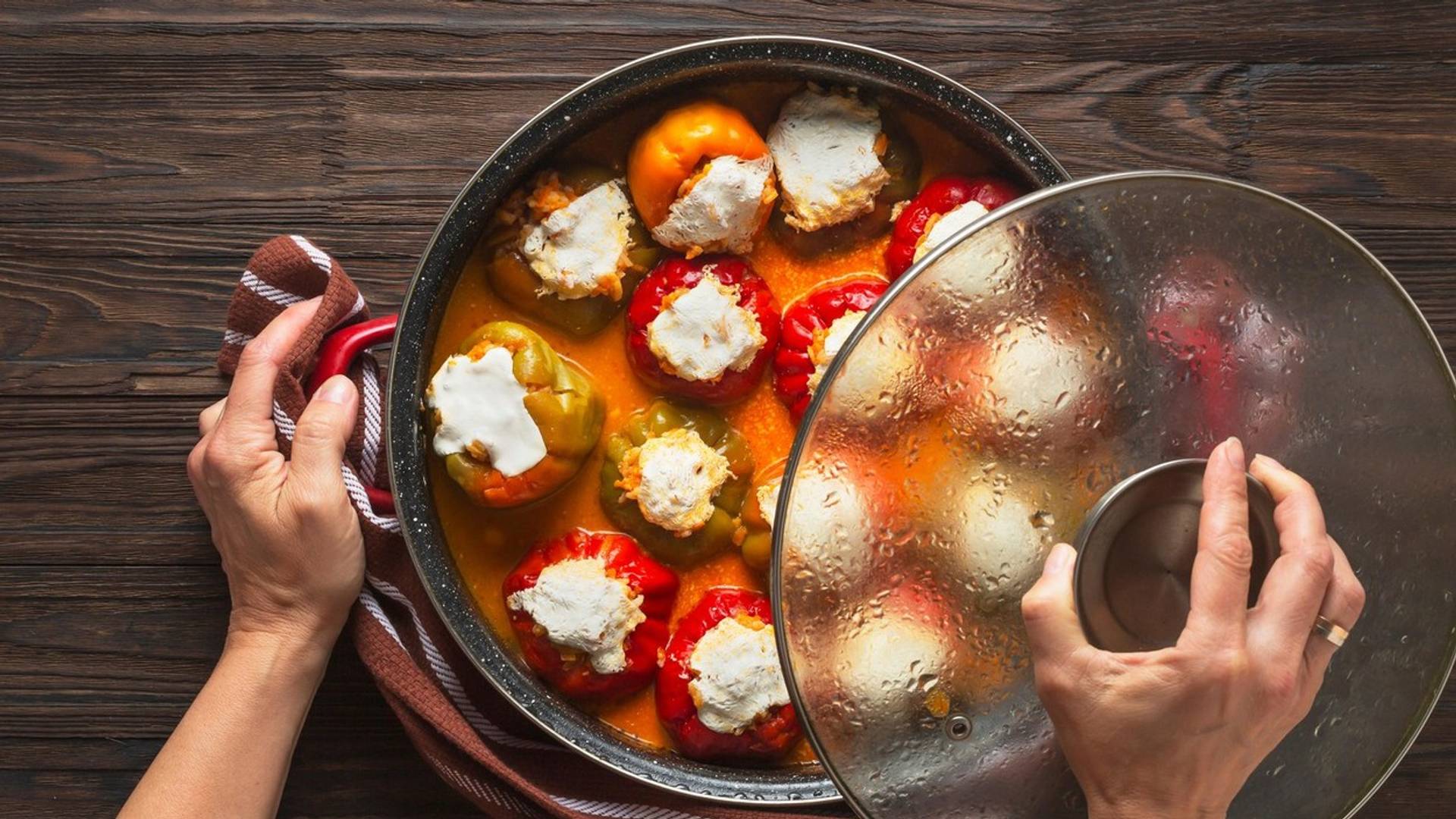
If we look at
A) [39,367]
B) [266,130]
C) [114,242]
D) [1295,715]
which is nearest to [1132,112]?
[1295,715]

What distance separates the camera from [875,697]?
120cm

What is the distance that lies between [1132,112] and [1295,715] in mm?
1214

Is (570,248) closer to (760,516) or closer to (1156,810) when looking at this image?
(760,516)

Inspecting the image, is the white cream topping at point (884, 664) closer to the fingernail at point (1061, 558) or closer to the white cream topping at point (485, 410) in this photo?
the fingernail at point (1061, 558)

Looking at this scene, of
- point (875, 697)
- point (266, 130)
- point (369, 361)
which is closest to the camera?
point (875, 697)

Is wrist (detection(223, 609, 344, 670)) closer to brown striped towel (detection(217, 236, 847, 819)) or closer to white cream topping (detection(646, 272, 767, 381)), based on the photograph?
brown striped towel (detection(217, 236, 847, 819))

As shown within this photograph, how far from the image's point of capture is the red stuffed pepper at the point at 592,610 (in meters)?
1.66

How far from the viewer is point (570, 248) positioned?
1693 mm

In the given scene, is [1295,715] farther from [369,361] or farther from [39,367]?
[39,367]

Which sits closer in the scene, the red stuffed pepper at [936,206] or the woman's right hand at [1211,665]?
the woman's right hand at [1211,665]

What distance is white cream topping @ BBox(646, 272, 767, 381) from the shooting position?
167 centimetres

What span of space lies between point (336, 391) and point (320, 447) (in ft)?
0.32

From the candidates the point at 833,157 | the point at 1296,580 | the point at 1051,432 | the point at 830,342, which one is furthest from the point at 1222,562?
the point at 833,157

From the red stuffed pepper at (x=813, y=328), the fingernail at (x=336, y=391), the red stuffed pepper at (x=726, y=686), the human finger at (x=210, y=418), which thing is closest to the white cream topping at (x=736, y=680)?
the red stuffed pepper at (x=726, y=686)
